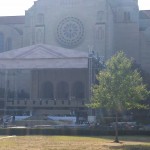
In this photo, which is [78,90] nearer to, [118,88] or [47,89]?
[47,89]

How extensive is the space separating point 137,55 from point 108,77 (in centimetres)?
4790

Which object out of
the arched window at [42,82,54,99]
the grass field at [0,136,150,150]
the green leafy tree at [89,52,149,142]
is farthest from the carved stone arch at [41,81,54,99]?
the grass field at [0,136,150,150]

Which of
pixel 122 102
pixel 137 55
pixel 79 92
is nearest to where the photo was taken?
pixel 122 102

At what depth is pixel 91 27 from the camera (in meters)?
79.0

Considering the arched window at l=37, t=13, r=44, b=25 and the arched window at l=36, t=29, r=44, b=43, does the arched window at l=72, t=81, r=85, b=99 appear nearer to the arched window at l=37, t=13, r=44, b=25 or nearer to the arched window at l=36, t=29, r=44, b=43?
the arched window at l=36, t=29, r=44, b=43

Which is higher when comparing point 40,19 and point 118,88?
point 40,19

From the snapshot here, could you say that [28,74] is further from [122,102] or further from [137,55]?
[122,102]

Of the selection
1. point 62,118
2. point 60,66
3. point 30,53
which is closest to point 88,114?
point 62,118

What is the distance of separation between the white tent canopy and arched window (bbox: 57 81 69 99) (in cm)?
1241

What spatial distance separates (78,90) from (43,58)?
44.5ft

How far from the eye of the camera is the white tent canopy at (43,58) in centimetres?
6338

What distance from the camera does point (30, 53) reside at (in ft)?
216

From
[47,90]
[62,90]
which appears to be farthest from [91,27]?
[47,90]

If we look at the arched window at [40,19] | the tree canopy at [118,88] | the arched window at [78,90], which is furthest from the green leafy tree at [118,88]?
the arched window at [40,19]
